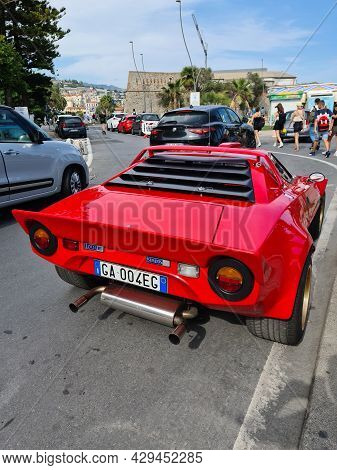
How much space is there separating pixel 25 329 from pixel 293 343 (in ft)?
6.45

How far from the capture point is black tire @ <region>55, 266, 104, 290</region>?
328 centimetres

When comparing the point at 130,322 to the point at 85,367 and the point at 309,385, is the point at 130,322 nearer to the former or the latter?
the point at 85,367

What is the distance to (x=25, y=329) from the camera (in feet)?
9.50

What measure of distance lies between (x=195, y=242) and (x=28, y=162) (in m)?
4.59

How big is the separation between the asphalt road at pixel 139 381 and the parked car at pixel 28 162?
9.16ft

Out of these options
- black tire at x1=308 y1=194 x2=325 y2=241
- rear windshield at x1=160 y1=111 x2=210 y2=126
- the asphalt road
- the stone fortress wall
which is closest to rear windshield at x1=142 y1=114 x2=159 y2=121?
rear windshield at x1=160 y1=111 x2=210 y2=126

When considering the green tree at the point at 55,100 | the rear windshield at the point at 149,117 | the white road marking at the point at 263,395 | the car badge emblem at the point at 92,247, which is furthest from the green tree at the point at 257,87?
the white road marking at the point at 263,395

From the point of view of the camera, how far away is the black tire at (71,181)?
6.76m

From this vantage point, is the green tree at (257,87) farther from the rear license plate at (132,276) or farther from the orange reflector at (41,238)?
the rear license plate at (132,276)

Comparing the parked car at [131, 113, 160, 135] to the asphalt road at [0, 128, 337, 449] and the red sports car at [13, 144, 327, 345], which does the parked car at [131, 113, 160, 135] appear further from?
the asphalt road at [0, 128, 337, 449]

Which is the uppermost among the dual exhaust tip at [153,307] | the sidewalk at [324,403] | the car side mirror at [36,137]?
the car side mirror at [36,137]

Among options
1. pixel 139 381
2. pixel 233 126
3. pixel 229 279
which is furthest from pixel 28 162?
pixel 233 126
